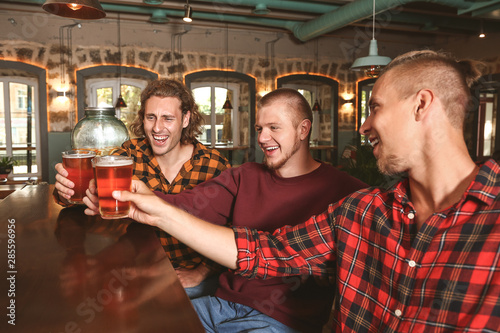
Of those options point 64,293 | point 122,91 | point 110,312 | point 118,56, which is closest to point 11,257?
point 64,293

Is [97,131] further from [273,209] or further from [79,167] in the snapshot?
[273,209]

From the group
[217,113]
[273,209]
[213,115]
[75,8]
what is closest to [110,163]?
[273,209]

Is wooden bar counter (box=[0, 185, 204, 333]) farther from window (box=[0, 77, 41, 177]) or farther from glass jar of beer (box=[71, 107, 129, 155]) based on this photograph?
window (box=[0, 77, 41, 177])

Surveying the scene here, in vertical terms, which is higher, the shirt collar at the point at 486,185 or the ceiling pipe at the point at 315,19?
the ceiling pipe at the point at 315,19

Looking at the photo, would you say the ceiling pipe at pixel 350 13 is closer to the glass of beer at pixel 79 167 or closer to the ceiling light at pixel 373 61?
the ceiling light at pixel 373 61

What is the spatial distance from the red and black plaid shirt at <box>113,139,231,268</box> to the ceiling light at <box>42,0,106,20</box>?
0.86m

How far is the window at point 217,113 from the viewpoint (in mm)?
9508

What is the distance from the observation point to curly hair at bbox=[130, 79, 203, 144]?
239 centimetres

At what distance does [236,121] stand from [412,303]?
8687mm

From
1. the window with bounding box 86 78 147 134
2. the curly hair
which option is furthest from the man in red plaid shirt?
the window with bounding box 86 78 147 134

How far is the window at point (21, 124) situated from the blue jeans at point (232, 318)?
300 inches

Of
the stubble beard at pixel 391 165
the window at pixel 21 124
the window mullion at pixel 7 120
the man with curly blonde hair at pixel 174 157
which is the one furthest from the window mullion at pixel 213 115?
the stubble beard at pixel 391 165

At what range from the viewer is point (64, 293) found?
771 millimetres

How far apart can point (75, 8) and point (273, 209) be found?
5.97 ft
